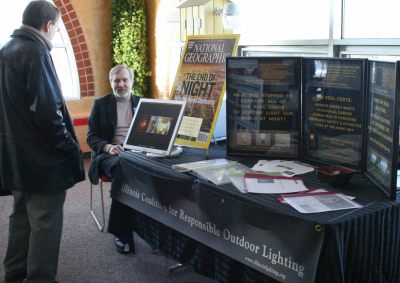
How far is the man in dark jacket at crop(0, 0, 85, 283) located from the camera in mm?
2453

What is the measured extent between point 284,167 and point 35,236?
1402 mm

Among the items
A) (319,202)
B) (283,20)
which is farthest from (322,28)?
(319,202)

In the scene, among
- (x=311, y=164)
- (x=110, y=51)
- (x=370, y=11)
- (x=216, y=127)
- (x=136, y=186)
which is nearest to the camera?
(x=311, y=164)

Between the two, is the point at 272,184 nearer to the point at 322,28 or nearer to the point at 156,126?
the point at 156,126

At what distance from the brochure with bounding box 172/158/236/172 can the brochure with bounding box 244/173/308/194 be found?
26 centimetres

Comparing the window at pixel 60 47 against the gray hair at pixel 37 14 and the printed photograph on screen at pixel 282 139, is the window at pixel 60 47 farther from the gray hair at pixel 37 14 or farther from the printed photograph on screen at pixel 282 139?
the printed photograph on screen at pixel 282 139

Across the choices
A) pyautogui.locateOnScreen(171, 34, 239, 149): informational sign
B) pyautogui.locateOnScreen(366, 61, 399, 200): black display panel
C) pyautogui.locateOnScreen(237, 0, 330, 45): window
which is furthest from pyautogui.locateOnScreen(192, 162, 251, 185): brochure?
pyautogui.locateOnScreen(237, 0, 330, 45): window

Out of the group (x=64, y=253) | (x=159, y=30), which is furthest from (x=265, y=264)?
(x=159, y=30)

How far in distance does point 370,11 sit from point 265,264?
202 cm

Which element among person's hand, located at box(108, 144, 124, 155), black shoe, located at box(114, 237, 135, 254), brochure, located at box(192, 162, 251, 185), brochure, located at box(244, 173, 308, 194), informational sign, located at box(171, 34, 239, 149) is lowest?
black shoe, located at box(114, 237, 135, 254)

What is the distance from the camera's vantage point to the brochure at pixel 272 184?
80.6 inches

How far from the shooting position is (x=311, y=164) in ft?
7.97

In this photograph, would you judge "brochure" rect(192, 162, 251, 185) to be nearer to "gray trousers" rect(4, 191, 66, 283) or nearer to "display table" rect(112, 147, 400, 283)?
"display table" rect(112, 147, 400, 283)

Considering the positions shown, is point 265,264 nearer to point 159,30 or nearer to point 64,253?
point 64,253
